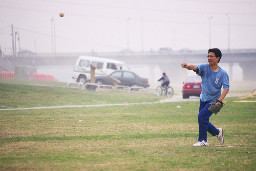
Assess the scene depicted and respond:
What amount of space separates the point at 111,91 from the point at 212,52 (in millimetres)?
21864

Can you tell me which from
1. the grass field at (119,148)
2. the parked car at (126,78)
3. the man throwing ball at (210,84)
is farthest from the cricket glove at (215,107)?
the parked car at (126,78)

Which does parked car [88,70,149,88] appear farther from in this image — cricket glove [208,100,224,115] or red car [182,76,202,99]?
cricket glove [208,100,224,115]

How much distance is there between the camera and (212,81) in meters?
6.76

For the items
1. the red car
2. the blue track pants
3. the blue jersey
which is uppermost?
the blue jersey

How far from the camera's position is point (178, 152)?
6.05 m

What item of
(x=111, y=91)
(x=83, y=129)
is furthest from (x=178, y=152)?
(x=111, y=91)

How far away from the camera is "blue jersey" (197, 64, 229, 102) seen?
6758 millimetres

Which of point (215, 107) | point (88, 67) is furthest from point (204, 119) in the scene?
point (88, 67)

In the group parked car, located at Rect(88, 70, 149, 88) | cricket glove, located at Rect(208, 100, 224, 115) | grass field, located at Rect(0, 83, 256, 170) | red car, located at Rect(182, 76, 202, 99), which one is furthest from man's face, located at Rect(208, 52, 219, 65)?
parked car, located at Rect(88, 70, 149, 88)

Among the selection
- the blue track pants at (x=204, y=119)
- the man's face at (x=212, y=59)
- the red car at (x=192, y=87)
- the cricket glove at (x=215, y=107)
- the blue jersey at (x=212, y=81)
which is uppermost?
the man's face at (x=212, y=59)

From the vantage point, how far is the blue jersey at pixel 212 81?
22.2 feet

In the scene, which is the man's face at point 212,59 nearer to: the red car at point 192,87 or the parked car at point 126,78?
the red car at point 192,87

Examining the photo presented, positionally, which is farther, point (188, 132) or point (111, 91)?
point (111, 91)

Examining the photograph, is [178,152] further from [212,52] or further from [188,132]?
[188,132]
